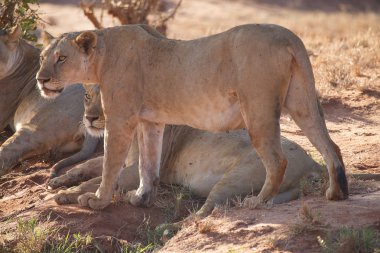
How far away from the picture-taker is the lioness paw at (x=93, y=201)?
609 centimetres

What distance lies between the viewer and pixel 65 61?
593cm

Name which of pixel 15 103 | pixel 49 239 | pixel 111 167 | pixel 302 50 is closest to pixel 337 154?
pixel 302 50

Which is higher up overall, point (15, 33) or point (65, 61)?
point (65, 61)

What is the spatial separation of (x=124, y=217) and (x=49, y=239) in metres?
0.69

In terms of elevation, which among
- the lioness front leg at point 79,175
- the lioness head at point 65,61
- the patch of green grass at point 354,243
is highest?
the lioness head at point 65,61

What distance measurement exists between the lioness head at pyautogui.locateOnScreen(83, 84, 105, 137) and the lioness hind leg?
1739 millimetres

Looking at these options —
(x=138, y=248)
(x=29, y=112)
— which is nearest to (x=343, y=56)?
(x=29, y=112)

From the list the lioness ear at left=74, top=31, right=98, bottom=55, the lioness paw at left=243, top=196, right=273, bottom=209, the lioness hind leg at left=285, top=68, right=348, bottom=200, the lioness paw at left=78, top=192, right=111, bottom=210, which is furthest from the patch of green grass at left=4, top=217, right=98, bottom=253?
the lioness hind leg at left=285, top=68, right=348, bottom=200

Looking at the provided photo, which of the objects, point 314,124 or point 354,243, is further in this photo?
point 314,124

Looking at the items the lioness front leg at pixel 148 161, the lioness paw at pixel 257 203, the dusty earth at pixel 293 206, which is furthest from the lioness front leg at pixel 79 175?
the lioness paw at pixel 257 203

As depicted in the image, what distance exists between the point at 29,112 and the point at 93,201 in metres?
2.55

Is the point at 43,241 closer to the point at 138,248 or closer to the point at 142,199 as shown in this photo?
the point at 138,248

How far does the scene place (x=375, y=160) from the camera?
6.98 m

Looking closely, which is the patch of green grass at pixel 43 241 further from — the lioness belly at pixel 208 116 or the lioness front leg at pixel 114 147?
the lioness belly at pixel 208 116
